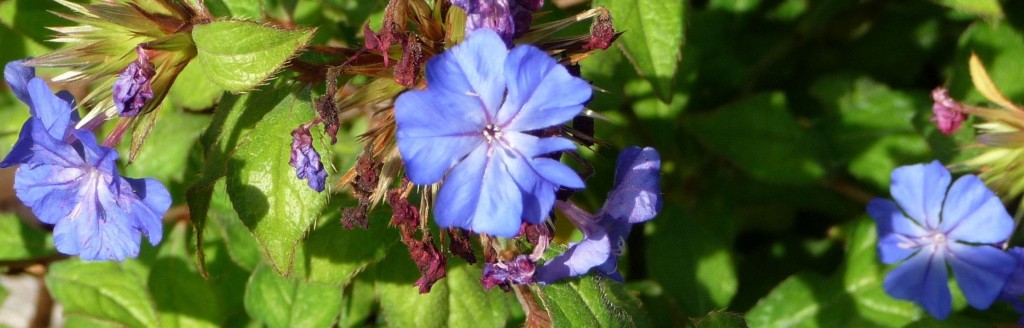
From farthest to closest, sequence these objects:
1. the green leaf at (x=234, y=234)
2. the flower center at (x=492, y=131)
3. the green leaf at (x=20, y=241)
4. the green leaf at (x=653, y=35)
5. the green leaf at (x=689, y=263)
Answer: the green leaf at (x=20, y=241)
the green leaf at (x=689, y=263)
the green leaf at (x=234, y=234)
the green leaf at (x=653, y=35)
the flower center at (x=492, y=131)

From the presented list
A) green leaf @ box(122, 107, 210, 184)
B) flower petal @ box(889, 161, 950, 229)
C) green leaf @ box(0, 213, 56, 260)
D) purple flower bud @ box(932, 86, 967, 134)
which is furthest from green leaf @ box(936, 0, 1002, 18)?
green leaf @ box(0, 213, 56, 260)

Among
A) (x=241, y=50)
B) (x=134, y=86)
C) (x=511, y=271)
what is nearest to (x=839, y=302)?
(x=511, y=271)

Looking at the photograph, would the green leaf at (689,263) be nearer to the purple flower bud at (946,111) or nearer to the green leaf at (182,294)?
the purple flower bud at (946,111)

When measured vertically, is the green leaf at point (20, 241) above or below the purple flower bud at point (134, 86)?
below

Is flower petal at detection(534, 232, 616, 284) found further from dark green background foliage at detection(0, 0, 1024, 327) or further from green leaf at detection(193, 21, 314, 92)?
green leaf at detection(193, 21, 314, 92)

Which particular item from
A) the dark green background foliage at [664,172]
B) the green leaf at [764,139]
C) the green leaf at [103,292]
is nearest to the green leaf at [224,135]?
the dark green background foliage at [664,172]

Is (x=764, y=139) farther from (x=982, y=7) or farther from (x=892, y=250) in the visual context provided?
(x=982, y=7)

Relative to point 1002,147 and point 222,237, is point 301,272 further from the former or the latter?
point 1002,147
